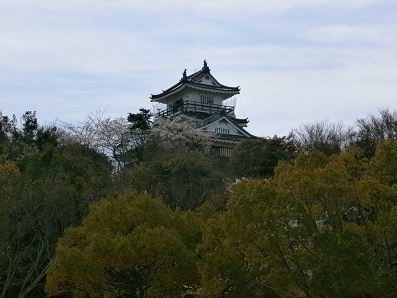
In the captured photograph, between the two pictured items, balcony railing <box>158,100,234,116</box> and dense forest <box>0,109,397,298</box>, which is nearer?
dense forest <box>0,109,397,298</box>

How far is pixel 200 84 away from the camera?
4459 centimetres

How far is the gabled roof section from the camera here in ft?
146

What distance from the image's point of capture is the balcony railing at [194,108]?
4338cm

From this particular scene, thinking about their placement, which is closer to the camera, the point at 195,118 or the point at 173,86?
the point at 195,118

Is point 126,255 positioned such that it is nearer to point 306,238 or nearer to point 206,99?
point 306,238

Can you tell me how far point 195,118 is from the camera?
4194 centimetres

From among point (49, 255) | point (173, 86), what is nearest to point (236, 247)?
point (49, 255)

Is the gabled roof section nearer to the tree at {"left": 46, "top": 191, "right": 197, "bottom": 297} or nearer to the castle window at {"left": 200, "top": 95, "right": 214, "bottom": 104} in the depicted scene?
the castle window at {"left": 200, "top": 95, "right": 214, "bottom": 104}

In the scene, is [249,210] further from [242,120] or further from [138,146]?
[242,120]

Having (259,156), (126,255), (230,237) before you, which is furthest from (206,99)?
(230,237)

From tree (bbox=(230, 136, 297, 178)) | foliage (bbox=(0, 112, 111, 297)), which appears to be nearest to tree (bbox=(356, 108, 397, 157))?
tree (bbox=(230, 136, 297, 178))

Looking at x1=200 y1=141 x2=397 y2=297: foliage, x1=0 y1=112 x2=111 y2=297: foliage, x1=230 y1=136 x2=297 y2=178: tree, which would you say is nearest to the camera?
x1=200 y1=141 x2=397 y2=297: foliage

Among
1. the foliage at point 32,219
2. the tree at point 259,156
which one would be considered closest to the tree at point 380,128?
the tree at point 259,156

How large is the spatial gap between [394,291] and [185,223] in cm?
414
